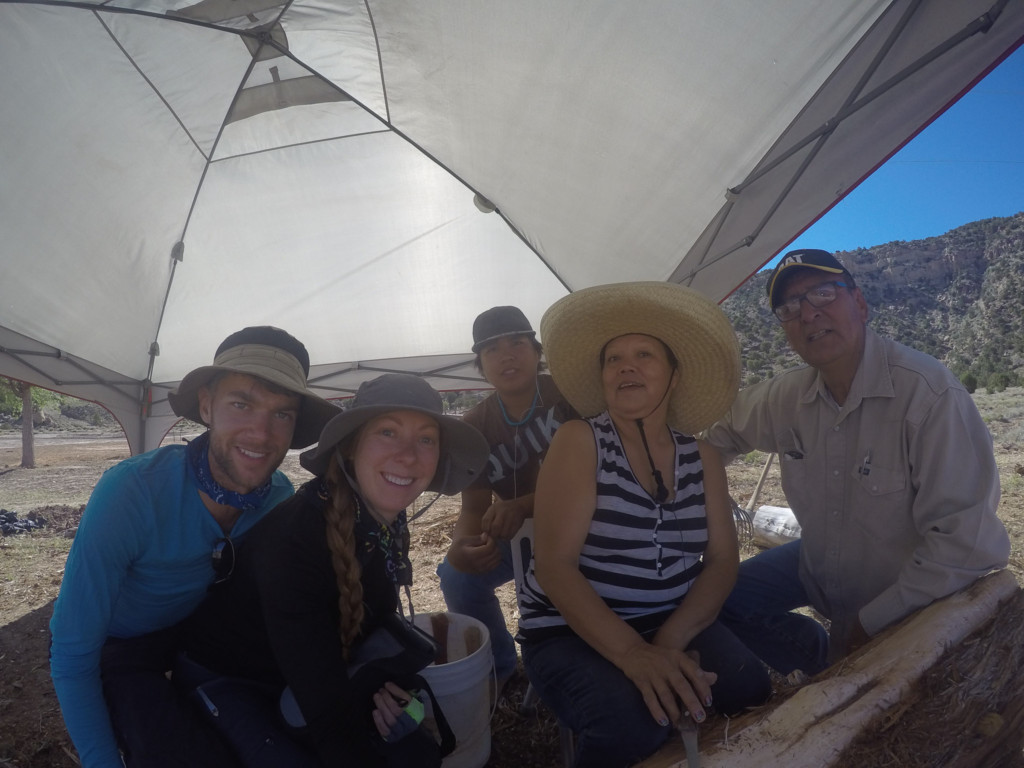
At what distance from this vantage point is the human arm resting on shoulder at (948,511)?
170cm

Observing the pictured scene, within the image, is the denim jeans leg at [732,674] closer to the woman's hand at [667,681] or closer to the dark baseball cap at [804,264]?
the woman's hand at [667,681]

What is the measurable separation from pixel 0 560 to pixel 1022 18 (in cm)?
756

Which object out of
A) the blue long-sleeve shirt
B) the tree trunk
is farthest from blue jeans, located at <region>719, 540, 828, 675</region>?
the tree trunk

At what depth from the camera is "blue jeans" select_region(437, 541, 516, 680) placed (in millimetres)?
2727

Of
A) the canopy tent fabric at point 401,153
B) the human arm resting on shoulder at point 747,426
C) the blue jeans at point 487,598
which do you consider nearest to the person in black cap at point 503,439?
the blue jeans at point 487,598

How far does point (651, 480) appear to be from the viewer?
1840 millimetres

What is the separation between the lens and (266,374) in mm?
1718

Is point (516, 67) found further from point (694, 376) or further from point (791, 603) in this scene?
point (791, 603)

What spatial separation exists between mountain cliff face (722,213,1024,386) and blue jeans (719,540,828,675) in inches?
900

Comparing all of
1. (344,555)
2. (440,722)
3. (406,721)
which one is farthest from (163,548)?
(440,722)

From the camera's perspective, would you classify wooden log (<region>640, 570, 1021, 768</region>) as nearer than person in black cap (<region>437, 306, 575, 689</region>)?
Yes

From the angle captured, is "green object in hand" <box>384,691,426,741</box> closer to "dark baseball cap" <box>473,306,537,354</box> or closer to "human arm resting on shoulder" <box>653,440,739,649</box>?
"human arm resting on shoulder" <box>653,440,739,649</box>

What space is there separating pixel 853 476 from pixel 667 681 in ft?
3.57

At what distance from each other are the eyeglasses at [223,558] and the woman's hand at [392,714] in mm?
599
